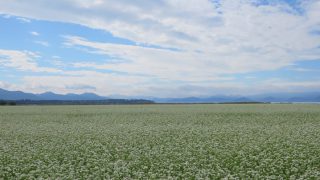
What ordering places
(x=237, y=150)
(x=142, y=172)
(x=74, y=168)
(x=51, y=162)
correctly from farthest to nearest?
(x=237, y=150), (x=51, y=162), (x=74, y=168), (x=142, y=172)

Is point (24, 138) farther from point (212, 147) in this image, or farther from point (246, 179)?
point (246, 179)

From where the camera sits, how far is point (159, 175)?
13656 millimetres

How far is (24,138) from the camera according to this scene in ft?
85.0

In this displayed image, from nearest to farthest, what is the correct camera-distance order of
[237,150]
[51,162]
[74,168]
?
[74,168], [51,162], [237,150]

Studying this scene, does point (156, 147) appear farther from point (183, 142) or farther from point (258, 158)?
point (258, 158)

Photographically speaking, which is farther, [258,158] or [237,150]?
[237,150]

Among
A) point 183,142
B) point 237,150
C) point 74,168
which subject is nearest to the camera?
point 74,168

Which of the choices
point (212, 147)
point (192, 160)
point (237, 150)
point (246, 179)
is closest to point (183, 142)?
point (212, 147)

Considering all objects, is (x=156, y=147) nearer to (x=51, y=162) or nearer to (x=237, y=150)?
(x=237, y=150)

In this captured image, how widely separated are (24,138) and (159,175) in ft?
49.1

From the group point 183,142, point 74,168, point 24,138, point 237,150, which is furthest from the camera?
point 24,138

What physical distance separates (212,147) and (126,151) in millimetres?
4294

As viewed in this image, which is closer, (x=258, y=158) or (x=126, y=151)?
(x=258, y=158)

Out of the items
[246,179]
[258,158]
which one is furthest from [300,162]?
[246,179]
